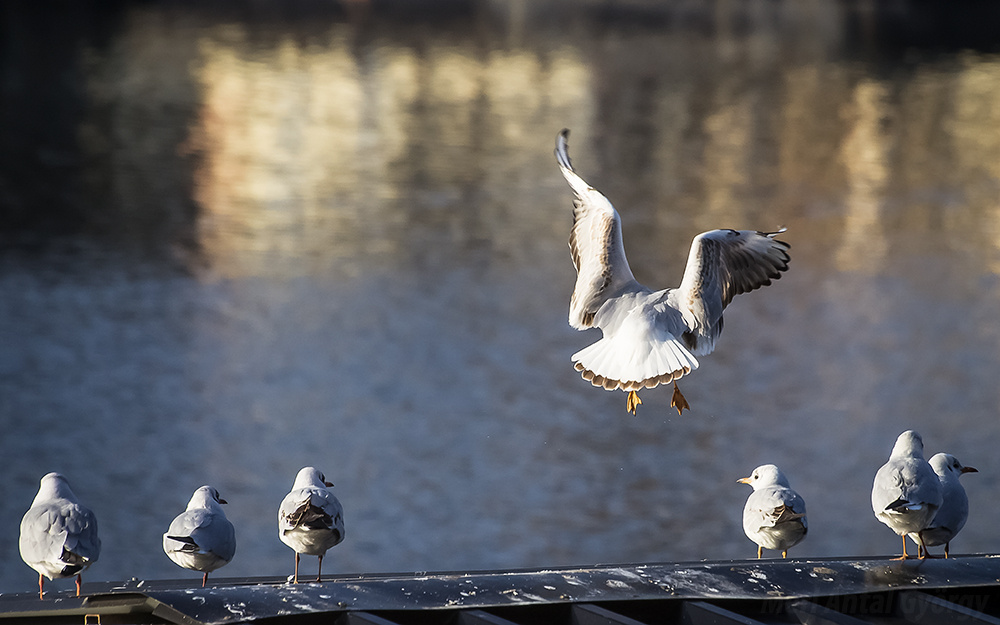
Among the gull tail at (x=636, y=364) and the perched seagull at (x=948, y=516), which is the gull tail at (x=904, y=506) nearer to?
the perched seagull at (x=948, y=516)

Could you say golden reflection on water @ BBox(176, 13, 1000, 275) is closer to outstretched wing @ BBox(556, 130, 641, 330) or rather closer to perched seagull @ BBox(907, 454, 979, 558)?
outstretched wing @ BBox(556, 130, 641, 330)

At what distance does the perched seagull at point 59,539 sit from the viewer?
21.7 feet

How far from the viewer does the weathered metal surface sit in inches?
212

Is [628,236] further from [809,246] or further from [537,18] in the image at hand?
[537,18]

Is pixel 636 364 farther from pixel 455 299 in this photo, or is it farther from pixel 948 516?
pixel 455 299

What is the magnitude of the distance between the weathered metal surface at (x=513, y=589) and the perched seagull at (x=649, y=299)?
0.88 meters

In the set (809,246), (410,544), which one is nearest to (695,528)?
(410,544)

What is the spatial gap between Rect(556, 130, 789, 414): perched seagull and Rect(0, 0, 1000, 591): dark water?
27.5 feet

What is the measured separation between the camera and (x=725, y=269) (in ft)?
23.4

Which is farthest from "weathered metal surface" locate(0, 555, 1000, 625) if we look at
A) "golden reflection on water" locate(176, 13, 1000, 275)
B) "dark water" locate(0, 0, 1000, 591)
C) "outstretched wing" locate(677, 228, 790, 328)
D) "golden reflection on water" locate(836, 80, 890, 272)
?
"golden reflection on water" locate(836, 80, 890, 272)

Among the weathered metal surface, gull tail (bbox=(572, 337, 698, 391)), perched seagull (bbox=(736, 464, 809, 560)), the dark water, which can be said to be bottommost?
the weathered metal surface

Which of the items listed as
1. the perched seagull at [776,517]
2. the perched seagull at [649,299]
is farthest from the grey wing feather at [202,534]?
the perched seagull at [776,517]

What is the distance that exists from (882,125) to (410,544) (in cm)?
3083

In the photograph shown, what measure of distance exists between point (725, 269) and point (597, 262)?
0.70 m
